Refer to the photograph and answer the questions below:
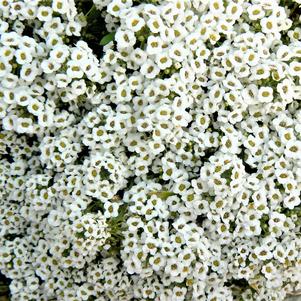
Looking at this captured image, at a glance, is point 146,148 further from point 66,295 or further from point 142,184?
point 66,295

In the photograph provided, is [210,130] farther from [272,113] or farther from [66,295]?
[66,295]

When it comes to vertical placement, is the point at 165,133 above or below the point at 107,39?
below

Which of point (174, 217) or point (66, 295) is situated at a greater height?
point (174, 217)

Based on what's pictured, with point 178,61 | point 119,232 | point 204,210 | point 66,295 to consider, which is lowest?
point 66,295

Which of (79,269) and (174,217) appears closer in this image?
(174,217)

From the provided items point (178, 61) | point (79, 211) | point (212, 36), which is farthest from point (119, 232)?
point (212, 36)

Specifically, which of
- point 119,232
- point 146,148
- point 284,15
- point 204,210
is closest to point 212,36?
point 284,15
